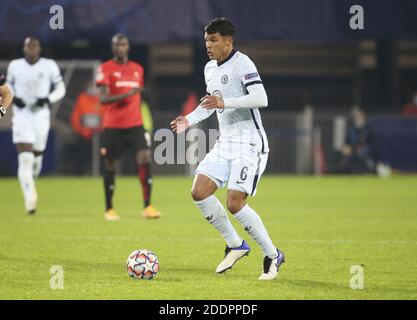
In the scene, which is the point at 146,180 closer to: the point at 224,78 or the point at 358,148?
the point at 224,78

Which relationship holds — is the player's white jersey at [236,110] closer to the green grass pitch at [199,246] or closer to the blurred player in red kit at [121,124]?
the green grass pitch at [199,246]

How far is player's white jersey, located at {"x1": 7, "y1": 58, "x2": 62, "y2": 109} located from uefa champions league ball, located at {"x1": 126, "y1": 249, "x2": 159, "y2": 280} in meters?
6.67

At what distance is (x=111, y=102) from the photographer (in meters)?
14.1

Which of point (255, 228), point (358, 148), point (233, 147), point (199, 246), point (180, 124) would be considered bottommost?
point (358, 148)

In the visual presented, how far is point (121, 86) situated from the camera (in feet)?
46.7

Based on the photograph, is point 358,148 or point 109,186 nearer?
point 109,186

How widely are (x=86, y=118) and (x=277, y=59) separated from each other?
7.14 metres

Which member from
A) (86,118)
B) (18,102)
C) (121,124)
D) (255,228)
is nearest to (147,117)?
(86,118)

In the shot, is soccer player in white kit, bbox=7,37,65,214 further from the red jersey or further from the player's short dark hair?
the player's short dark hair

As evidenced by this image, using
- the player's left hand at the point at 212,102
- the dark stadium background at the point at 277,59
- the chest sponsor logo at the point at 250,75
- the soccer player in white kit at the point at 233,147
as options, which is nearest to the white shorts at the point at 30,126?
the soccer player in white kit at the point at 233,147

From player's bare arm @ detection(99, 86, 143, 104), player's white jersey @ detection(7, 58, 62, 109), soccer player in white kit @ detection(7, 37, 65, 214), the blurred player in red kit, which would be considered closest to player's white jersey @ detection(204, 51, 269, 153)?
player's bare arm @ detection(99, 86, 143, 104)

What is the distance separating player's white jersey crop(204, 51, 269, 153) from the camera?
897 centimetres
